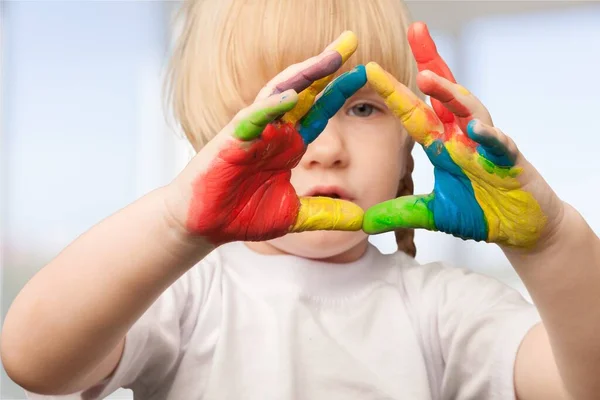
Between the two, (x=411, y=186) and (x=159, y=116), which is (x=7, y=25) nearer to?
(x=159, y=116)

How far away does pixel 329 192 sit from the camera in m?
0.86

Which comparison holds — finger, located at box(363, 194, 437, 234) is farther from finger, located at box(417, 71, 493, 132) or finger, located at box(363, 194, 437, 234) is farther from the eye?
Result: the eye

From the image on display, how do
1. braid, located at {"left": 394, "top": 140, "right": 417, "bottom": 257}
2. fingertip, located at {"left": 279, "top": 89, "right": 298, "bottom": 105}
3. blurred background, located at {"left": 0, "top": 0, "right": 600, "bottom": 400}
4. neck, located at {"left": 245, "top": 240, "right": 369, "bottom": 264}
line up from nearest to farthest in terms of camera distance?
fingertip, located at {"left": 279, "top": 89, "right": 298, "bottom": 105}
neck, located at {"left": 245, "top": 240, "right": 369, "bottom": 264}
braid, located at {"left": 394, "top": 140, "right": 417, "bottom": 257}
blurred background, located at {"left": 0, "top": 0, "right": 600, "bottom": 400}

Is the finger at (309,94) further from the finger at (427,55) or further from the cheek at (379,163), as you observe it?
the cheek at (379,163)

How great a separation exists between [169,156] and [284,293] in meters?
1.57

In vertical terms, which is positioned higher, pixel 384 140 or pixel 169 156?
pixel 384 140

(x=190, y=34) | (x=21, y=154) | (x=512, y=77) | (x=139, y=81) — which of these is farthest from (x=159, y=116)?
(x=190, y=34)

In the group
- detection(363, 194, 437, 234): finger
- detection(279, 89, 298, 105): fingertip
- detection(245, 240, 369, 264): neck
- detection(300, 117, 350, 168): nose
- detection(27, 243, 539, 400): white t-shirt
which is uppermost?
detection(279, 89, 298, 105): fingertip

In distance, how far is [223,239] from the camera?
644 millimetres

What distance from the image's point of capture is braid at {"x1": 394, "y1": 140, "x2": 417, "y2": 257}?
107 centimetres

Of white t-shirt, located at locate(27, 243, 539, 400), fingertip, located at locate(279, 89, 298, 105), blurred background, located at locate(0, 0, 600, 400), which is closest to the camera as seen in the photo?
fingertip, located at locate(279, 89, 298, 105)

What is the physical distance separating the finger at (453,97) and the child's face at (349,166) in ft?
0.78

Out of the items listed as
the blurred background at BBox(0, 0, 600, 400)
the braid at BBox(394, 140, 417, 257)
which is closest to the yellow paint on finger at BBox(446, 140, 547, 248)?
the braid at BBox(394, 140, 417, 257)

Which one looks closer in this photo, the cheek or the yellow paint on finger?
the yellow paint on finger
